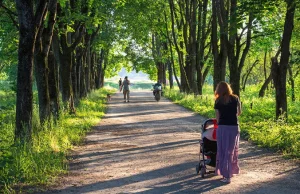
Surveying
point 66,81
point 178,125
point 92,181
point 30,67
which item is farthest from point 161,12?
point 92,181

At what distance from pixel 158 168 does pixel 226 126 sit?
1.85m

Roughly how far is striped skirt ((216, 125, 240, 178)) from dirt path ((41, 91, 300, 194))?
0.95 feet

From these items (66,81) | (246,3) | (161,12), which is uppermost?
(161,12)

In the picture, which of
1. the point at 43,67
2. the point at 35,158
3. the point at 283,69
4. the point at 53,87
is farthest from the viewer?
the point at 53,87

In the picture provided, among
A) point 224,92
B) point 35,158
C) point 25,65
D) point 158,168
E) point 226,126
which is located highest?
point 25,65

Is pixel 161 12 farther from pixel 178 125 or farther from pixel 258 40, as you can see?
pixel 178 125

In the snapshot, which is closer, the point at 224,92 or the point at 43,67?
the point at 224,92

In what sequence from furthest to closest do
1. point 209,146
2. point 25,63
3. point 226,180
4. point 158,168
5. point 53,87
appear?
point 53,87
point 25,63
point 158,168
point 209,146
point 226,180

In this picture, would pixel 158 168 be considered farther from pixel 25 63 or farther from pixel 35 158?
pixel 25 63

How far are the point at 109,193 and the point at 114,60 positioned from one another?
164 feet

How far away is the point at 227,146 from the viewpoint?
7.61m

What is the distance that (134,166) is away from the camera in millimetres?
8906

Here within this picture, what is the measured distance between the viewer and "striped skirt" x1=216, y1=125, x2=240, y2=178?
25.0 ft

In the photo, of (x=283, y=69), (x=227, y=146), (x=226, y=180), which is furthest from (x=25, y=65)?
(x=283, y=69)
